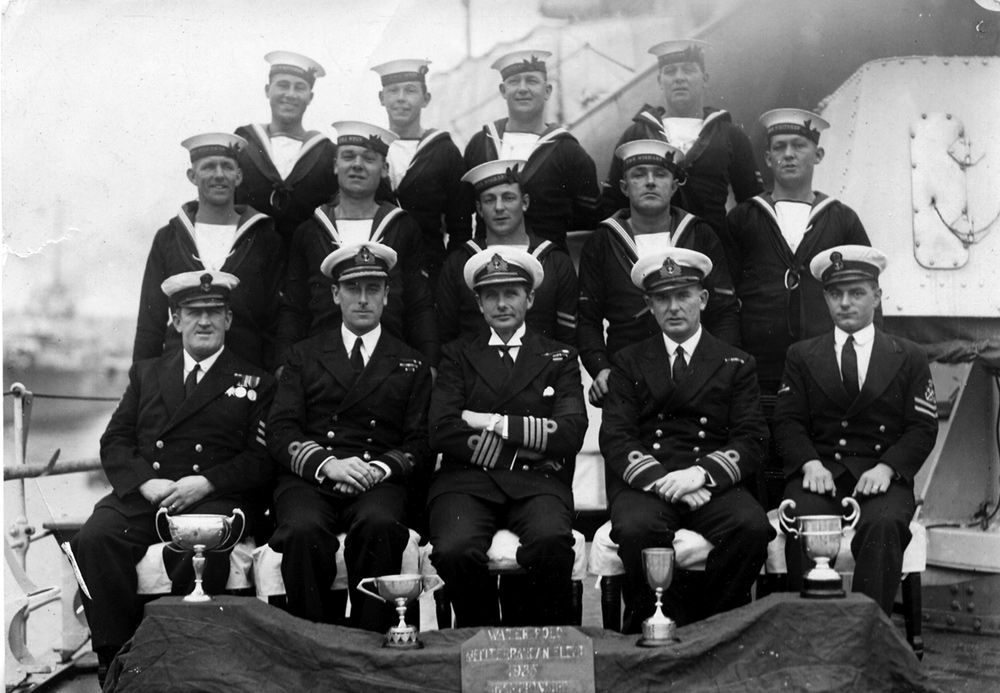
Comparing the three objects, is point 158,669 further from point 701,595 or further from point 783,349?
point 783,349

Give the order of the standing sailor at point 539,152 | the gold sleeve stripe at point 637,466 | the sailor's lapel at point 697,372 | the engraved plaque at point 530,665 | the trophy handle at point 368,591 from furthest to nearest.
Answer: the standing sailor at point 539,152
the sailor's lapel at point 697,372
the gold sleeve stripe at point 637,466
the trophy handle at point 368,591
the engraved plaque at point 530,665

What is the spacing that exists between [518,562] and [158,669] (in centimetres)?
128

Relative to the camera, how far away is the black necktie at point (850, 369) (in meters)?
4.31

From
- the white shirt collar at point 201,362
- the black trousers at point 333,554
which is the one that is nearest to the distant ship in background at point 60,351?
the white shirt collar at point 201,362

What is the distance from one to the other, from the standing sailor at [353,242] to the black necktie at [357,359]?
0.29m

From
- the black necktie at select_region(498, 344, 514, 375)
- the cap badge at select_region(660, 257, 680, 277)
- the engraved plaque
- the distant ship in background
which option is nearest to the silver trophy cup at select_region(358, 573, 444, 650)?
the engraved plaque

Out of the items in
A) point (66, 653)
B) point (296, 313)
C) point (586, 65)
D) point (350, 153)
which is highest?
point (586, 65)

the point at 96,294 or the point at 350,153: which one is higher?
the point at 350,153

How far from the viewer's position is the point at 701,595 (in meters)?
3.88

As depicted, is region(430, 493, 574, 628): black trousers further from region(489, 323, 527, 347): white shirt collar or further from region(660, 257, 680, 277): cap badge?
region(660, 257, 680, 277): cap badge

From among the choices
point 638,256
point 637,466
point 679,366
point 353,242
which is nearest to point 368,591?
point 637,466

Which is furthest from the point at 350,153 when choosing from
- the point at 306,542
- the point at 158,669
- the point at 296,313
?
the point at 158,669

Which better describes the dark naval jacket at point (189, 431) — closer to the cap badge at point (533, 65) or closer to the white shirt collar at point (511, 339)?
the white shirt collar at point (511, 339)

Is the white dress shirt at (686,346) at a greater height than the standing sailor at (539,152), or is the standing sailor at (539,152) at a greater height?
the standing sailor at (539,152)
